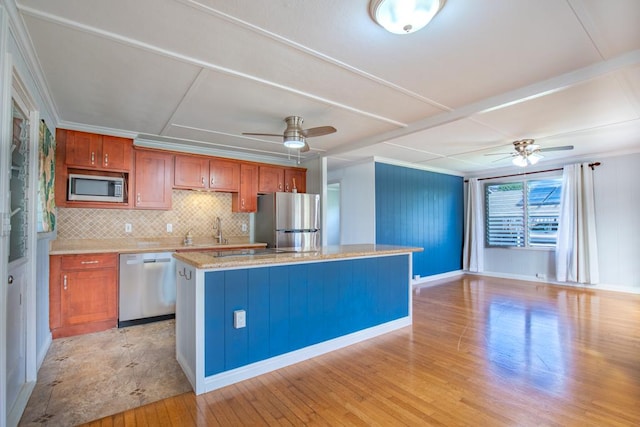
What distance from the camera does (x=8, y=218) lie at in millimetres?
1574

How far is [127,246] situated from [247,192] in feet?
5.96

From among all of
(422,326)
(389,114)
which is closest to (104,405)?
(422,326)

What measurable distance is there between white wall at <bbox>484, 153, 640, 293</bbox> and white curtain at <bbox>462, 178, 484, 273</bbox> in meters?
1.96

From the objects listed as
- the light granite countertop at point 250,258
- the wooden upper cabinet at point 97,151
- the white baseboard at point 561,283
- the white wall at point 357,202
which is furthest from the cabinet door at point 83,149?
the white baseboard at point 561,283

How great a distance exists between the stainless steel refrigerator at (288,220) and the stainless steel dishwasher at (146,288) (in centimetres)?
148

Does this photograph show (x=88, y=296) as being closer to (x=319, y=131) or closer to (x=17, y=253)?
(x=17, y=253)

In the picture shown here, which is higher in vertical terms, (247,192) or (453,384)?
(247,192)

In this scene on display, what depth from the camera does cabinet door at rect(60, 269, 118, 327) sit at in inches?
125

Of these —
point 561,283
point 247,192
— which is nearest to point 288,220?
point 247,192

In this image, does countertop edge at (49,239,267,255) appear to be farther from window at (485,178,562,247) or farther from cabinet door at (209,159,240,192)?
window at (485,178,562,247)

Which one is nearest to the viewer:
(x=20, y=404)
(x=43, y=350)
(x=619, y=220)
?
(x=20, y=404)

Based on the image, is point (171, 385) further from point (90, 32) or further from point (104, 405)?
point (90, 32)

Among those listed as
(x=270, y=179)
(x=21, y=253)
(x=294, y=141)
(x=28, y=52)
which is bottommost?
(x=21, y=253)

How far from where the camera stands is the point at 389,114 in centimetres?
327
